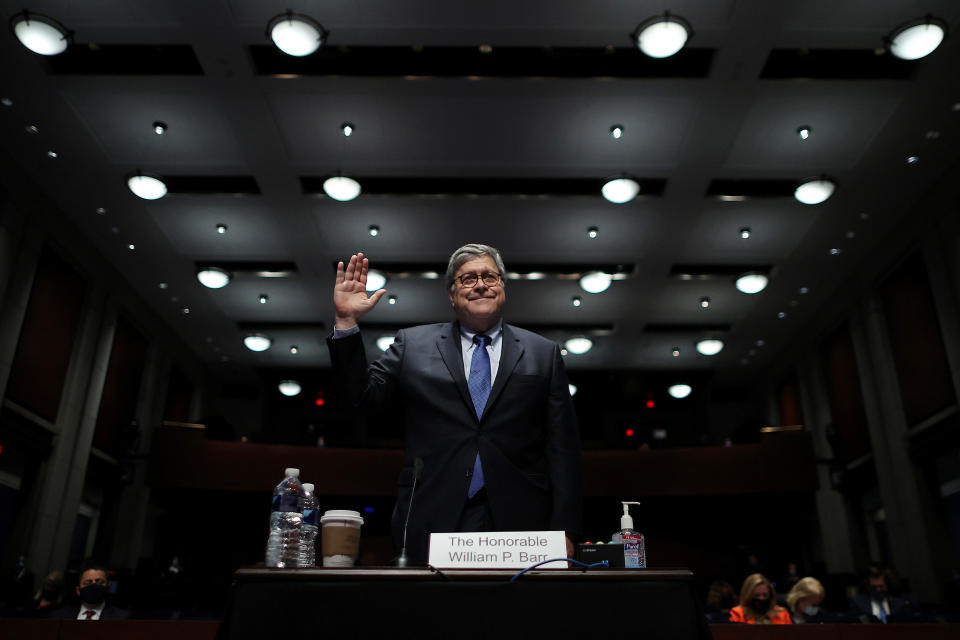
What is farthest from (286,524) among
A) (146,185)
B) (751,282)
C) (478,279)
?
(751,282)

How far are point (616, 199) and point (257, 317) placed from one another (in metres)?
7.03

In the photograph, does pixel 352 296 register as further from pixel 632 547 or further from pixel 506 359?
pixel 632 547

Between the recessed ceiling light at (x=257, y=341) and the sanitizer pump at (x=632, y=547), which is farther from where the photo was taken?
the recessed ceiling light at (x=257, y=341)

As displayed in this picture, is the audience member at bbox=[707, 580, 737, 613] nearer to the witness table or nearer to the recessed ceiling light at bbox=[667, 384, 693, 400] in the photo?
the witness table

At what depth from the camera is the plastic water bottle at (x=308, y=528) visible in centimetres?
189

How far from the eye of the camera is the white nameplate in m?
1.41

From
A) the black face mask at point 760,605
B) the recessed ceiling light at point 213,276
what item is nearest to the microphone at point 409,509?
the black face mask at point 760,605

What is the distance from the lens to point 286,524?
1.82m

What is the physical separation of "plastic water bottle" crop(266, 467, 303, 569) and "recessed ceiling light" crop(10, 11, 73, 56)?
6261 millimetres

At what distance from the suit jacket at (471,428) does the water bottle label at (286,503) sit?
10.8 inches

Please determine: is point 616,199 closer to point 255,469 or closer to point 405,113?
point 405,113

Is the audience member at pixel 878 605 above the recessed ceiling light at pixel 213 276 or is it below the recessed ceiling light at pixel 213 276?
below

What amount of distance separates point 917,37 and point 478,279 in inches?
242

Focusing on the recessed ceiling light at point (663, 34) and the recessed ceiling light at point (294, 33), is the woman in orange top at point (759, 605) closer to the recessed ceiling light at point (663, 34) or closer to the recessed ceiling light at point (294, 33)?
the recessed ceiling light at point (663, 34)
